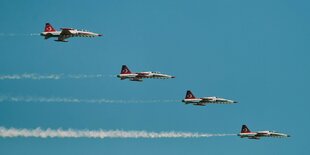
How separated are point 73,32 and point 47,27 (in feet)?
19.1

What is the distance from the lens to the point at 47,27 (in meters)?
184

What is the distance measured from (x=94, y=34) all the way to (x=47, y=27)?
11213 millimetres

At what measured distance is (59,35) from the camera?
603ft

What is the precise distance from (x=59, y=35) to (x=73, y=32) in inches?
133

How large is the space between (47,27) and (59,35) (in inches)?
132

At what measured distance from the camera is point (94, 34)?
189m

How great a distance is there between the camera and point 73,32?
608ft

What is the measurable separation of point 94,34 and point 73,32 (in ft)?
19.7
